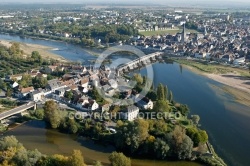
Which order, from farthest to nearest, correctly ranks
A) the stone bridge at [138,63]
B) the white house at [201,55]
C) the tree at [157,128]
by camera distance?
the white house at [201,55] → the stone bridge at [138,63] → the tree at [157,128]

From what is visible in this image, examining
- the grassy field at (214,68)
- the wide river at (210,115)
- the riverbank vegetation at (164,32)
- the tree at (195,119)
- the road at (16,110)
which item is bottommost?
the wide river at (210,115)

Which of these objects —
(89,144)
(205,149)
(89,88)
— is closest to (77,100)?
(89,88)

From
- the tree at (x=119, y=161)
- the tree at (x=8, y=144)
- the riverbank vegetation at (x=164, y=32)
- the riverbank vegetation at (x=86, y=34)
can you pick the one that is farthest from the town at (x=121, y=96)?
the riverbank vegetation at (x=164, y=32)

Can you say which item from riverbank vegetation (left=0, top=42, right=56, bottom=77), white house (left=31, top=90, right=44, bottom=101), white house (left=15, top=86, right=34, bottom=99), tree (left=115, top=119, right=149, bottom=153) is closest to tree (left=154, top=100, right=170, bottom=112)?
tree (left=115, top=119, right=149, bottom=153)

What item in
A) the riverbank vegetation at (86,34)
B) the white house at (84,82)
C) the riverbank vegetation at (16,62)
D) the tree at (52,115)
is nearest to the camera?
the tree at (52,115)

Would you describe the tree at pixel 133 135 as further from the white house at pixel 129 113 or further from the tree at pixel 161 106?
the tree at pixel 161 106

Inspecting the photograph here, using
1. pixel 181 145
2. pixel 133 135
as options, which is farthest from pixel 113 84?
pixel 181 145

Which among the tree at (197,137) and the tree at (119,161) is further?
the tree at (197,137)

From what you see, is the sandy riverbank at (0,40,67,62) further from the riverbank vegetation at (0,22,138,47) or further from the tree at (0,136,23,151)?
the tree at (0,136,23,151)

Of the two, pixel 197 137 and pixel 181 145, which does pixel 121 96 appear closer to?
pixel 197 137
